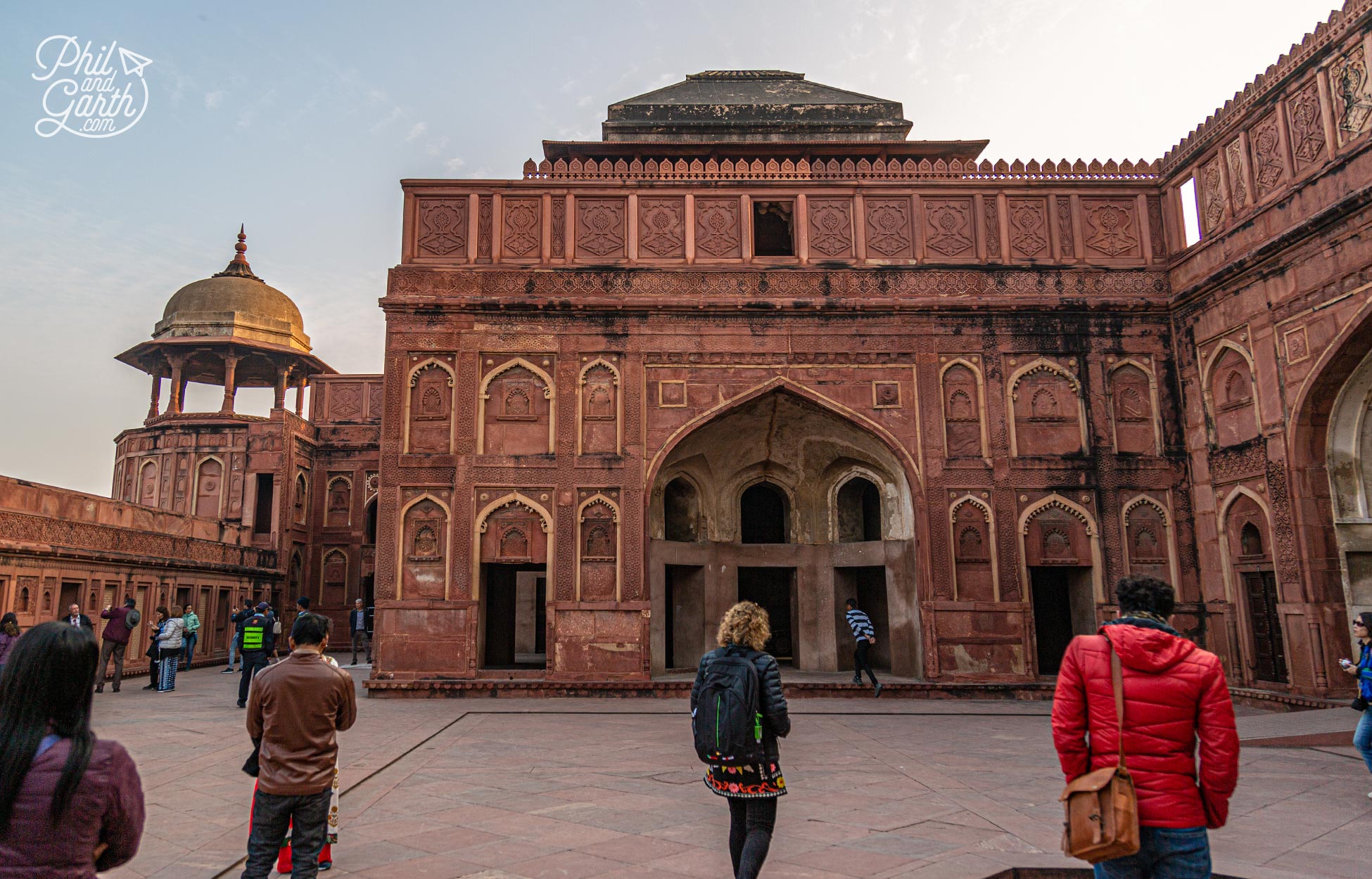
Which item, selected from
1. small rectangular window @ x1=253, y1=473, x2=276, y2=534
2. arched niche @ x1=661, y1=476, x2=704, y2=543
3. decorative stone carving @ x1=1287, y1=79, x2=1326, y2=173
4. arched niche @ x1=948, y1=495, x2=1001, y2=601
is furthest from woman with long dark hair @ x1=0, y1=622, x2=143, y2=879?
small rectangular window @ x1=253, y1=473, x2=276, y2=534

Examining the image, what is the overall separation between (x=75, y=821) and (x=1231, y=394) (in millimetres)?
14329

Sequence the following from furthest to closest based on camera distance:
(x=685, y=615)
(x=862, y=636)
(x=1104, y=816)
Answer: (x=685, y=615), (x=862, y=636), (x=1104, y=816)

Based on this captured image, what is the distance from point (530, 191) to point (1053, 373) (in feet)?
28.5

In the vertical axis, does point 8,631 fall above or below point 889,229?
below

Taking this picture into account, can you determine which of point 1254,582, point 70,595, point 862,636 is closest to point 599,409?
point 862,636

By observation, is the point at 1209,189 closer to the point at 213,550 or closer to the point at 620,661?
the point at 620,661

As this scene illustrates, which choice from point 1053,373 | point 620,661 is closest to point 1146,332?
point 1053,373

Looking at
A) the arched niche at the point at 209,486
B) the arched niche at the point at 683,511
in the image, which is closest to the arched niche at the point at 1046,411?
the arched niche at the point at 683,511

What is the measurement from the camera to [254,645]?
11.3 meters

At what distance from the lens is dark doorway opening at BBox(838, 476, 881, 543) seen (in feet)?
54.4

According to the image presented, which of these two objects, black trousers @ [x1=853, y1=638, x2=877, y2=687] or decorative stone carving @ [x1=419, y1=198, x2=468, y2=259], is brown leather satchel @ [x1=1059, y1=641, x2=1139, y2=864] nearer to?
black trousers @ [x1=853, y1=638, x2=877, y2=687]

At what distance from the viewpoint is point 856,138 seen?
1777 cm

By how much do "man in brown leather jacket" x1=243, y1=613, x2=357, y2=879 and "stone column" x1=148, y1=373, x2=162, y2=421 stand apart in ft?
81.7

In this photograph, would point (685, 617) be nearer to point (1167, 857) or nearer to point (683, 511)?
point (683, 511)
